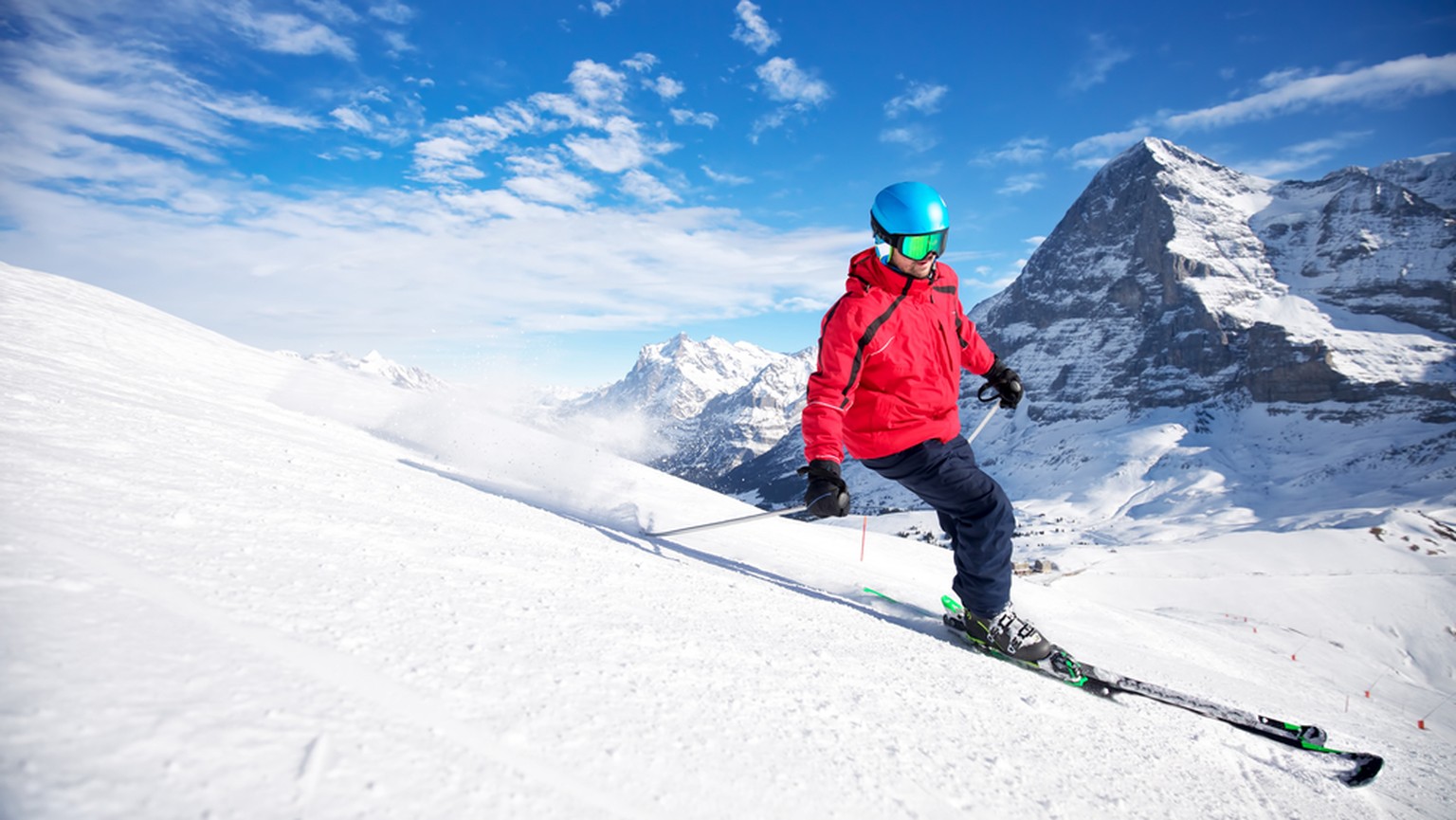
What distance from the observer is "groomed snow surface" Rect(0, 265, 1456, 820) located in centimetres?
123

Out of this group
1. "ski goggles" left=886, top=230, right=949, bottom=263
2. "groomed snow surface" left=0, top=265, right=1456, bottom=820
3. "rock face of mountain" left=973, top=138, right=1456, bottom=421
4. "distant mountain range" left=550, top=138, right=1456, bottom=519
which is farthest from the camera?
"rock face of mountain" left=973, top=138, right=1456, bottom=421

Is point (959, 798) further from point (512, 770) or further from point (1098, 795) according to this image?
point (512, 770)

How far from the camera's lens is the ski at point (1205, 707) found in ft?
9.81

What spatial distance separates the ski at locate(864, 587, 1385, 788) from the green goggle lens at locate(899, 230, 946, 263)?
9.31 ft

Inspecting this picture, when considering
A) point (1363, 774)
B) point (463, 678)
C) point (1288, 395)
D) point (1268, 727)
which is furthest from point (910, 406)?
point (1288, 395)

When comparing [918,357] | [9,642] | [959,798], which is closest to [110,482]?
[9,642]

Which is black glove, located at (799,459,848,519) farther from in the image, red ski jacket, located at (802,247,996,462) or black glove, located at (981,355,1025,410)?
black glove, located at (981,355,1025,410)

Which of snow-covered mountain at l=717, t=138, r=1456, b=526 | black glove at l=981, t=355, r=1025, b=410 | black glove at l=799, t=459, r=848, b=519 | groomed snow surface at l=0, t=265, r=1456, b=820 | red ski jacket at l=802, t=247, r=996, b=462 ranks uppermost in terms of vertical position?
snow-covered mountain at l=717, t=138, r=1456, b=526

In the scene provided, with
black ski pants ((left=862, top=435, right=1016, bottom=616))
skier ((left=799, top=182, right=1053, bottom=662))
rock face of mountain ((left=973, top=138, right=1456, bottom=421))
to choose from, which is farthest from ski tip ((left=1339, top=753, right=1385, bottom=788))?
rock face of mountain ((left=973, top=138, right=1456, bottom=421))

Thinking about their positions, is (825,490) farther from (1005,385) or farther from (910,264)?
(1005,385)

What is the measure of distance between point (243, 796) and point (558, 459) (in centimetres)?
770

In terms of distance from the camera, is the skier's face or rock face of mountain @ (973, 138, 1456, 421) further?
rock face of mountain @ (973, 138, 1456, 421)

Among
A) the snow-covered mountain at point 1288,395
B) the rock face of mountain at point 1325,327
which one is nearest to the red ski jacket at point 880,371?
the snow-covered mountain at point 1288,395

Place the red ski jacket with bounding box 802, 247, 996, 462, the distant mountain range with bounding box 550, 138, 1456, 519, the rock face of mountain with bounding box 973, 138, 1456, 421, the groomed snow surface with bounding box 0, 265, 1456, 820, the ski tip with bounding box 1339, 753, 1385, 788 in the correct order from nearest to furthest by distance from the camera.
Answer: the groomed snow surface with bounding box 0, 265, 1456, 820 → the ski tip with bounding box 1339, 753, 1385, 788 → the red ski jacket with bounding box 802, 247, 996, 462 → the distant mountain range with bounding box 550, 138, 1456, 519 → the rock face of mountain with bounding box 973, 138, 1456, 421
